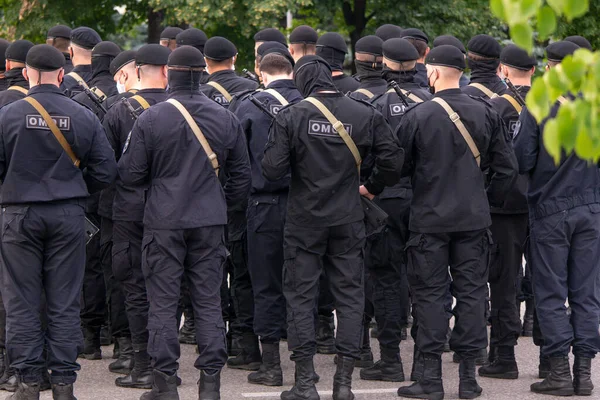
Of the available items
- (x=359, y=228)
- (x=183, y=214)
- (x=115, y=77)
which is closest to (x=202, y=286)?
(x=183, y=214)

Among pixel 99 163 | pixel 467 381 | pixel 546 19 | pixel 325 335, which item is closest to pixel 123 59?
pixel 99 163

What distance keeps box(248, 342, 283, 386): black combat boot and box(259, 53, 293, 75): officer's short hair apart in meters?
2.02

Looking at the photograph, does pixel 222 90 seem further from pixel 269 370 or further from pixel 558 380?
pixel 558 380

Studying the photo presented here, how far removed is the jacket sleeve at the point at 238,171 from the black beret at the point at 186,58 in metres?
0.46

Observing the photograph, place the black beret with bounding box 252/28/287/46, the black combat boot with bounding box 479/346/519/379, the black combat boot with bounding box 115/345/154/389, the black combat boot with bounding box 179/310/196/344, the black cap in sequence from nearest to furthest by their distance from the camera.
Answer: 1. the black combat boot with bounding box 115/345/154/389
2. the black combat boot with bounding box 479/346/519/379
3. the black combat boot with bounding box 179/310/196/344
4. the black cap
5. the black beret with bounding box 252/28/287/46

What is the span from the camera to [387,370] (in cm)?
791

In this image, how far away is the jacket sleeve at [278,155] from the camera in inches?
278

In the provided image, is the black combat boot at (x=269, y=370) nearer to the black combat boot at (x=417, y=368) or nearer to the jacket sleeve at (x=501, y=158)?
the black combat boot at (x=417, y=368)

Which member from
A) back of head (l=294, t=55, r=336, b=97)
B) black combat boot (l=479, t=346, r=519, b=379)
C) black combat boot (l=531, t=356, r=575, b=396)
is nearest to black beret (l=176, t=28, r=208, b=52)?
back of head (l=294, t=55, r=336, b=97)

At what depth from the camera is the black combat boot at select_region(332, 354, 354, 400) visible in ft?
23.6

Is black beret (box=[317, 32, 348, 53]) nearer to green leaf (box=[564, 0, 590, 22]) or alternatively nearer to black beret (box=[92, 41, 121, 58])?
black beret (box=[92, 41, 121, 58])

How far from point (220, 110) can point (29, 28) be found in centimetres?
1449

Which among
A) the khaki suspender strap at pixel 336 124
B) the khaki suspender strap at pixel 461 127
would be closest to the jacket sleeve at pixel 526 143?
the khaki suspender strap at pixel 461 127

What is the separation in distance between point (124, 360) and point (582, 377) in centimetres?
335
